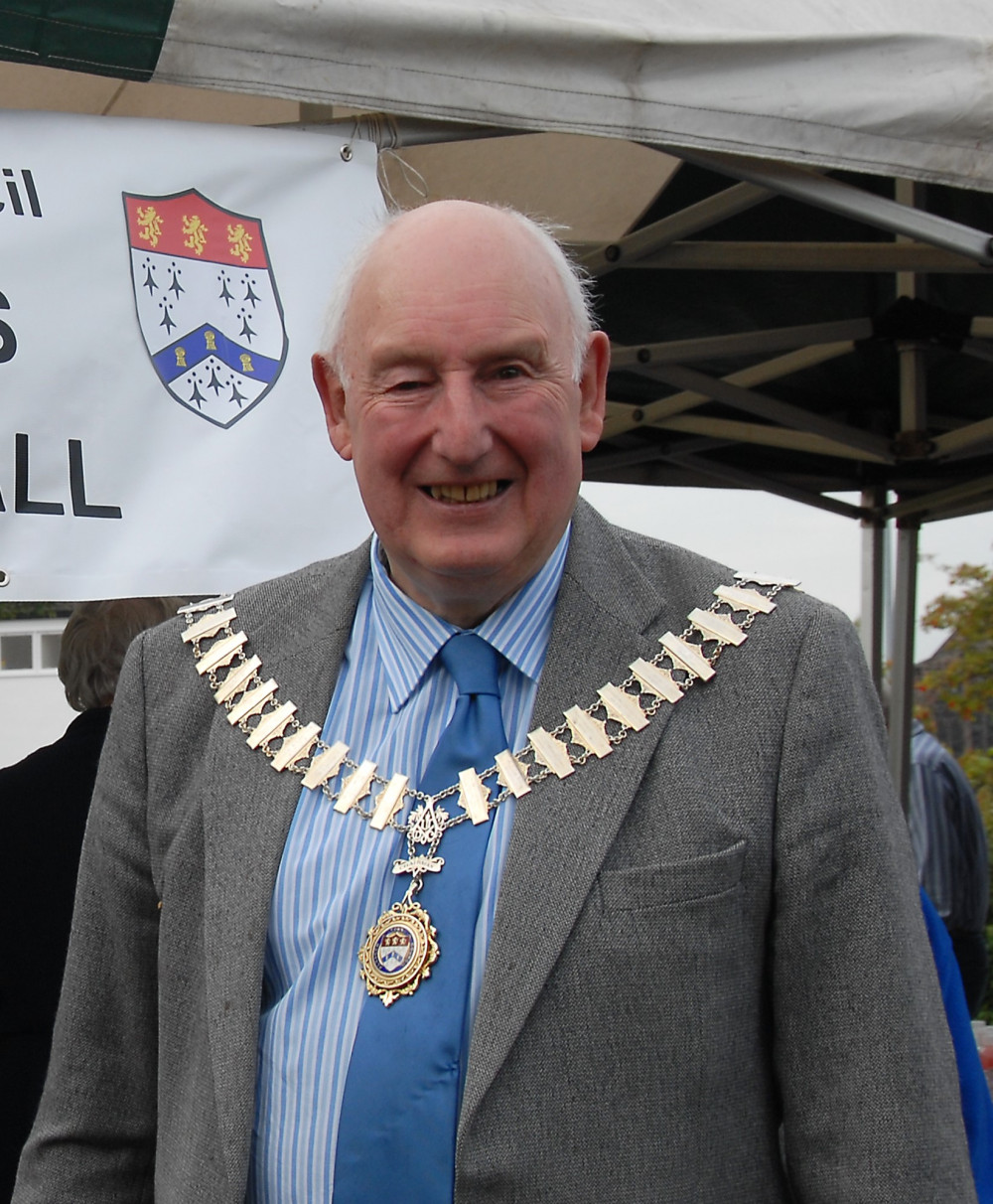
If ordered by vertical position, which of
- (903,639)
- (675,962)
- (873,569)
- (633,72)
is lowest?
(675,962)

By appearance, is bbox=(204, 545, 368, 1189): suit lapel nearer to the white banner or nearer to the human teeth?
the human teeth

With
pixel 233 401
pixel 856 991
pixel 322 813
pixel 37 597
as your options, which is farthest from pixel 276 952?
pixel 233 401

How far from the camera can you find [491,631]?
1366 mm

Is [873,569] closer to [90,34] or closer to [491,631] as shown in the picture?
[90,34]

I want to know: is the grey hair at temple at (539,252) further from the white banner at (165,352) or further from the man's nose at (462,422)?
the white banner at (165,352)

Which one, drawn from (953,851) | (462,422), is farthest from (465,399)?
(953,851)

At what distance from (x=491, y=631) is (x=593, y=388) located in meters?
0.28

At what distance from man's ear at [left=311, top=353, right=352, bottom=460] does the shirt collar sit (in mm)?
169

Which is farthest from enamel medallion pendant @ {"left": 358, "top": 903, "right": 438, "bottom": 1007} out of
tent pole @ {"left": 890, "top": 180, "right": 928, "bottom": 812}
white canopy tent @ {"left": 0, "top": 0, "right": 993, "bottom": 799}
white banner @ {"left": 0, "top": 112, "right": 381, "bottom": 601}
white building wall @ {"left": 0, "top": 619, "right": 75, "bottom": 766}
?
tent pole @ {"left": 890, "top": 180, "right": 928, "bottom": 812}

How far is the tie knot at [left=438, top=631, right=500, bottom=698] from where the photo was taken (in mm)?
1351

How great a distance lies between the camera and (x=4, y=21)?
67.9 inches

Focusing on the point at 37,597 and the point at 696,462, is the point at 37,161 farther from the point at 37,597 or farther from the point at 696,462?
the point at 696,462

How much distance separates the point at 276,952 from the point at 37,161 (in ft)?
3.97

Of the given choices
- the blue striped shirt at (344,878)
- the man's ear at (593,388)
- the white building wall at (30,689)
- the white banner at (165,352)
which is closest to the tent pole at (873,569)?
the white building wall at (30,689)
